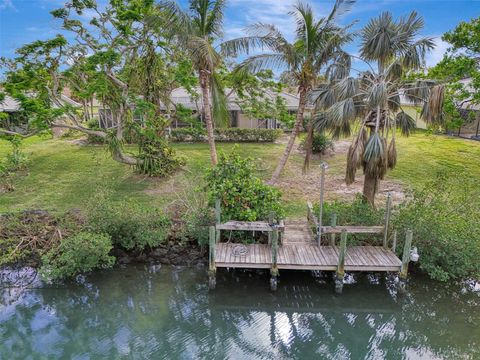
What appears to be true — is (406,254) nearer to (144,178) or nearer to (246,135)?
(144,178)

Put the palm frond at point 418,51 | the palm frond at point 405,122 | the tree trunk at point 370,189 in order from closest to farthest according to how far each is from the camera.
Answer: the palm frond at point 418,51 → the tree trunk at point 370,189 → the palm frond at point 405,122

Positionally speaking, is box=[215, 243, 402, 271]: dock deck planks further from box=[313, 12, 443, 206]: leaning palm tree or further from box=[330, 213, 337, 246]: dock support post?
box=[313, 12, 443, 206]: leaning palm tree

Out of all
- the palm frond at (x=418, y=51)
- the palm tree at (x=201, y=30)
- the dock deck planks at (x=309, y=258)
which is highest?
the palm tree at (x=201, y=30)

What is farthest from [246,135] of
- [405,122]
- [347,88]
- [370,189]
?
[347,88]

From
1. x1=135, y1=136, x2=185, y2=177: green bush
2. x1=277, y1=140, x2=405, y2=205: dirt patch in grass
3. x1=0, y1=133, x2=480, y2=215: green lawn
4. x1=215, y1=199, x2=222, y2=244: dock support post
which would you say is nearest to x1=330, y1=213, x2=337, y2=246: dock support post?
x1=215, y1=199, x2=222, y2=244: dock support post

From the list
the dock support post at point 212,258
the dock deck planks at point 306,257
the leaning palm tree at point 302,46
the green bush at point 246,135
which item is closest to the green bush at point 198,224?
the dock deck planks at point 306,257

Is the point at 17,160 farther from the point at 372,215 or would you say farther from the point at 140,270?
the point at 372,215

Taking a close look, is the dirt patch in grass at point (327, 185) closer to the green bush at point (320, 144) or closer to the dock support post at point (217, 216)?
the green bush at point (320, 144)

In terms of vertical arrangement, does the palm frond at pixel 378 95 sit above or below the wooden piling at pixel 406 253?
above
